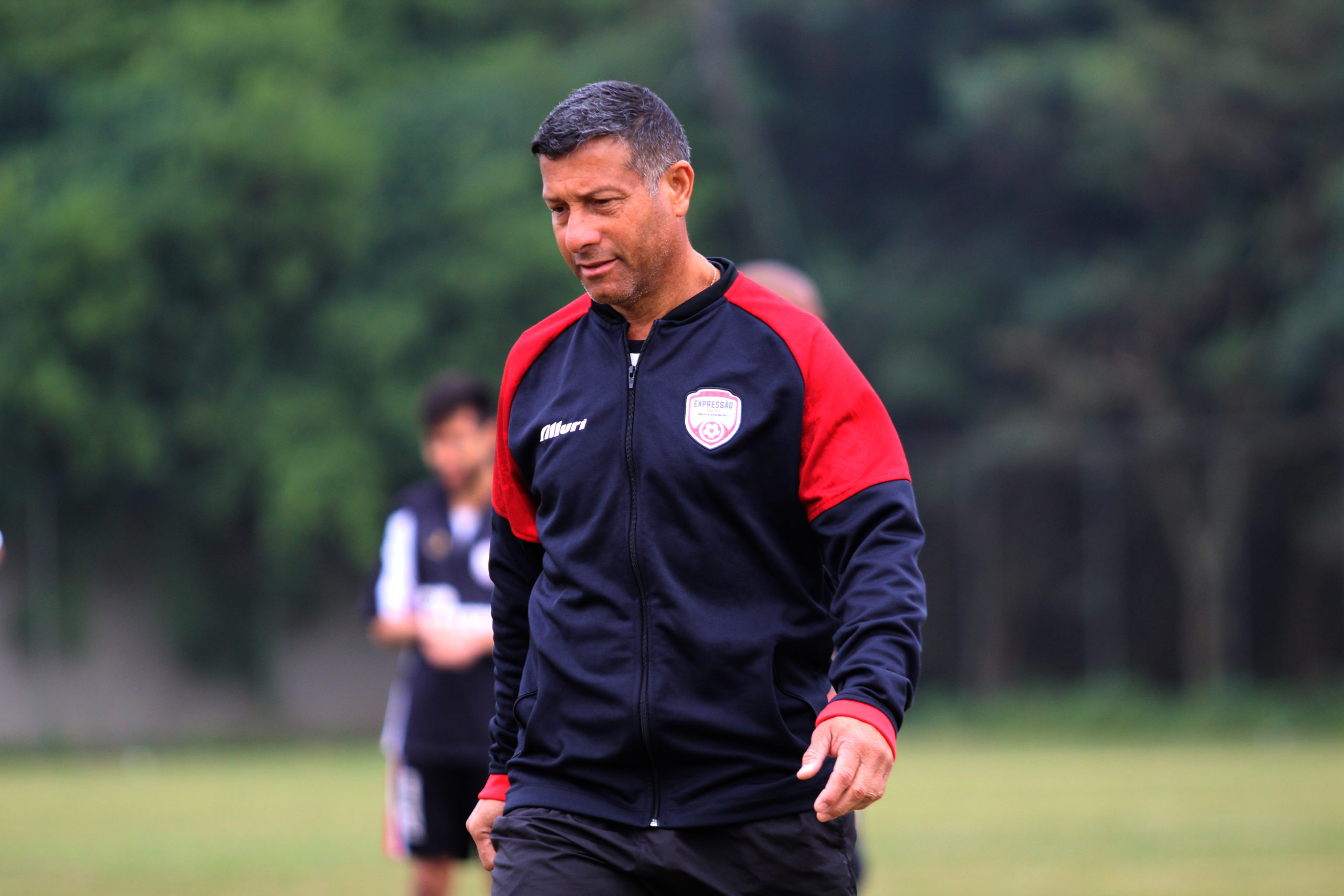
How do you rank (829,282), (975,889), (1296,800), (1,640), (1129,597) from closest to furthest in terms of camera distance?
(975,889)
(1296,800)
(1,640)
(1129,597)
(829,282)

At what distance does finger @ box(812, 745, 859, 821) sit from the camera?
302 cm

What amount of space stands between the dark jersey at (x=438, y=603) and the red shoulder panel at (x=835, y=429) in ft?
11.1

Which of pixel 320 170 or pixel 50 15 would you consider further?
pixel 50 15

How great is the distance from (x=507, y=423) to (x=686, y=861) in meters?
0.94

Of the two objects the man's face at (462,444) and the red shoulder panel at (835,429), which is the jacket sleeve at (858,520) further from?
the man's face at (462,444)

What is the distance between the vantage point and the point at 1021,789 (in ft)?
51.0

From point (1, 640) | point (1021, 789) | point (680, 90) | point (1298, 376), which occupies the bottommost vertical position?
point (1021, 789)

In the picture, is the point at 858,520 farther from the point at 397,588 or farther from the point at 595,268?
the point at 397,588

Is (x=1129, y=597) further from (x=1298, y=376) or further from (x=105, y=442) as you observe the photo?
(x=105, y=442)

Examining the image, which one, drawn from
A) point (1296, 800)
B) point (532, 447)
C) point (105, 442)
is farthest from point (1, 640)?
point (532, 447)

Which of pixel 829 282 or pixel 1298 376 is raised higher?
pixel 829 282

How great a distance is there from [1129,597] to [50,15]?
56.7 ft

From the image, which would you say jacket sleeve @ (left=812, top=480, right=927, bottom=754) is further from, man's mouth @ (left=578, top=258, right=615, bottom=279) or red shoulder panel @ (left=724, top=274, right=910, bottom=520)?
man's mouth @ (left=578, top=258, right=615, bottom=279)

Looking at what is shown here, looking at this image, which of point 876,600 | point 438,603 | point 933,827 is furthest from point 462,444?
point 933,827
